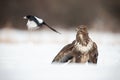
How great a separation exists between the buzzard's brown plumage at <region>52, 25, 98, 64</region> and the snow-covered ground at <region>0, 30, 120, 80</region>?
3cm

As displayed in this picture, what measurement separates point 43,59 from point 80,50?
0.31m

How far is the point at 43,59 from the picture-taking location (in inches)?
78.8

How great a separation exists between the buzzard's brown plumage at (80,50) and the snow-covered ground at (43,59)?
0.11 ft

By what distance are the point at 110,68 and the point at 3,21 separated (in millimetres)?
941

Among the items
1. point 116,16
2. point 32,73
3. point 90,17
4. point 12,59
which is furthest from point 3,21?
point 116,16

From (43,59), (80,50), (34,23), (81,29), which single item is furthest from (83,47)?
(34,23)

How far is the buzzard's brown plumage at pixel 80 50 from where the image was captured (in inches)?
79.9

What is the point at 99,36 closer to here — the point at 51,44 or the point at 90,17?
the point at 90,17

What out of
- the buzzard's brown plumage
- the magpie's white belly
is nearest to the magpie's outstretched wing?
the buzzard's brown plumage

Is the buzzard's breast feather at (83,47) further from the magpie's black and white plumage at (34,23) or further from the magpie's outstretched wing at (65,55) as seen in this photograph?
the magpie's black and white plumage at (34,23)

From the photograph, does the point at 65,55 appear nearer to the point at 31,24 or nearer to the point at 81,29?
the point at 81,29

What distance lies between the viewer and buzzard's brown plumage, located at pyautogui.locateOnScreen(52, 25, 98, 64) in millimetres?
2029

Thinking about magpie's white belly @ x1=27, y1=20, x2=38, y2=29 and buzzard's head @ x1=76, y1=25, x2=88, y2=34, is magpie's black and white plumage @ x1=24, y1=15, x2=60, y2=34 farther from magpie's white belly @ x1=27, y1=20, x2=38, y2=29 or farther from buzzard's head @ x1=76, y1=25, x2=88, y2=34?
buzzard's head @ x1=76, y1=25, x2=88, y2=34

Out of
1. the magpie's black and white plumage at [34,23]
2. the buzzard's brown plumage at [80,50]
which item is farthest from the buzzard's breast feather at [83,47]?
the magpie's black and white plumage at [34,23]
